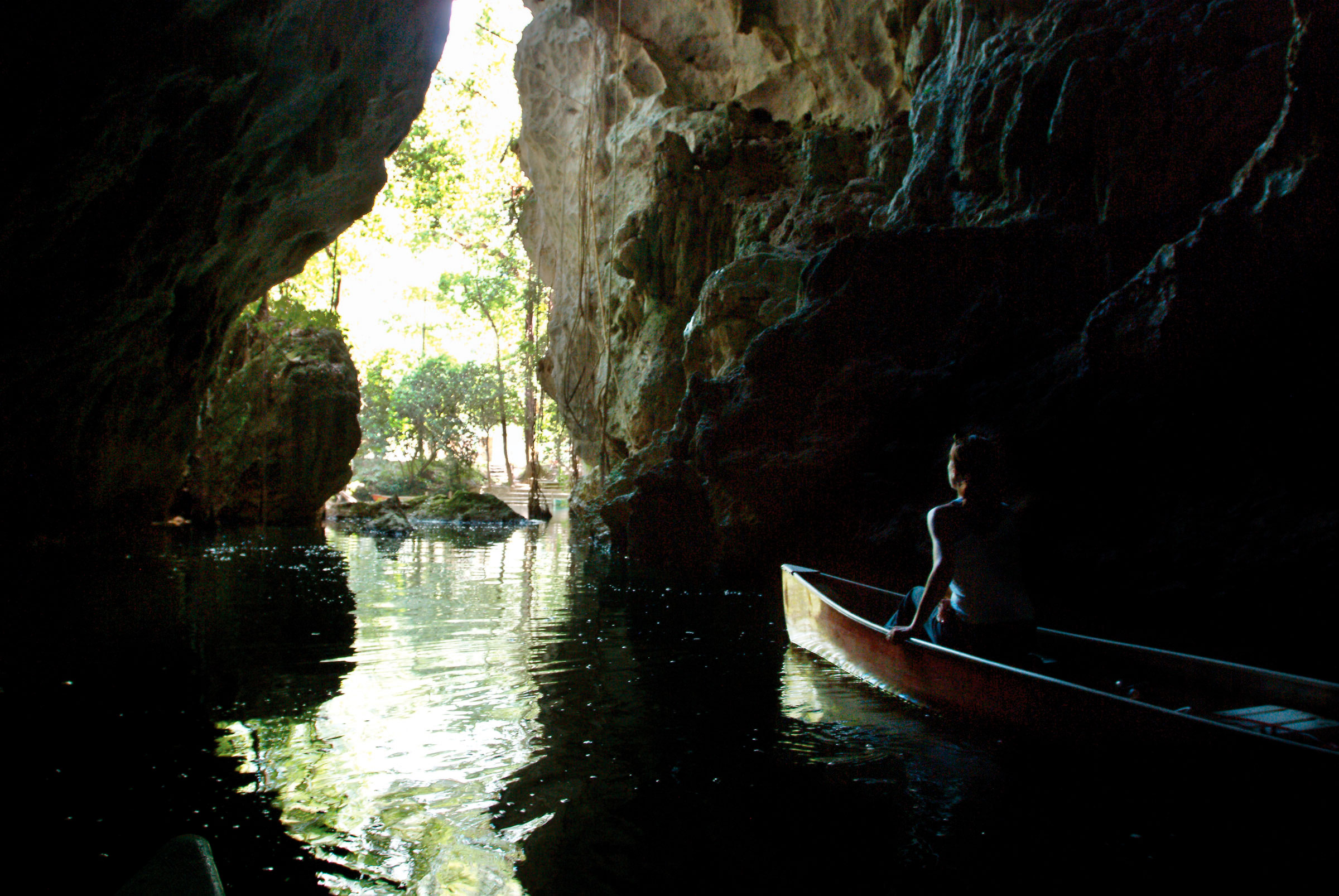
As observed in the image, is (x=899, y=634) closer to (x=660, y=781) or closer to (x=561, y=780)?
(x=660, y=781)

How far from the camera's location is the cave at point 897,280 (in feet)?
19.0

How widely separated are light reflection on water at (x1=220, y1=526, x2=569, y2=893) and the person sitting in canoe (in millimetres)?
2251

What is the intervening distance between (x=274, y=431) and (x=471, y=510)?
719cm

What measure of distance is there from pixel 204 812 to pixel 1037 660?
3764mm

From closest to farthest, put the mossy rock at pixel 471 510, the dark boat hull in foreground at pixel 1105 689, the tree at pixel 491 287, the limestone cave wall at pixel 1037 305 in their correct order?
1. the dark boat hull in foreground at pixel 1105 689
2. the limestone cave wall at pixel 1037 305
3. the mossy rock at pixel 471 510
4. the tree at pixel 491 287

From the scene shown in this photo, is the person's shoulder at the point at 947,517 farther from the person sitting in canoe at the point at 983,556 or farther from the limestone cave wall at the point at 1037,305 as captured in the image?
the limestone cave wall at the point at 1037,305

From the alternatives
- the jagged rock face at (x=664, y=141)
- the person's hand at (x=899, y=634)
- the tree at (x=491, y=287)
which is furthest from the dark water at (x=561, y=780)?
the tree at (x=491, y=287)

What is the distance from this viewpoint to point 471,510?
23.6 m

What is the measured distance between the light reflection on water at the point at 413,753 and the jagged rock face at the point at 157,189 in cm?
359

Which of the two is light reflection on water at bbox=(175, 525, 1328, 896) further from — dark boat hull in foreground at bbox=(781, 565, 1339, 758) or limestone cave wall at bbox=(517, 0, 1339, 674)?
limestone cave wall at bbox=(517, 0, 1339, 674)

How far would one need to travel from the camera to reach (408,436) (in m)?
34.5

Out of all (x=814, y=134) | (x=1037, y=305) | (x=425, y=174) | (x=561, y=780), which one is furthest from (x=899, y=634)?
(x=425, y=174)

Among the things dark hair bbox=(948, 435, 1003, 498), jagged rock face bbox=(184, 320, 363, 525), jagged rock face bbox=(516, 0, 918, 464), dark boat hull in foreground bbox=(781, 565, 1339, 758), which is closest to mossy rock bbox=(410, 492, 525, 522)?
jagged rock face bbox=(516, 0, 918, 464)

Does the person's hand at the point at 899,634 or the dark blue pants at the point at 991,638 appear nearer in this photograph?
the dark blue pants at the point at 991,638
